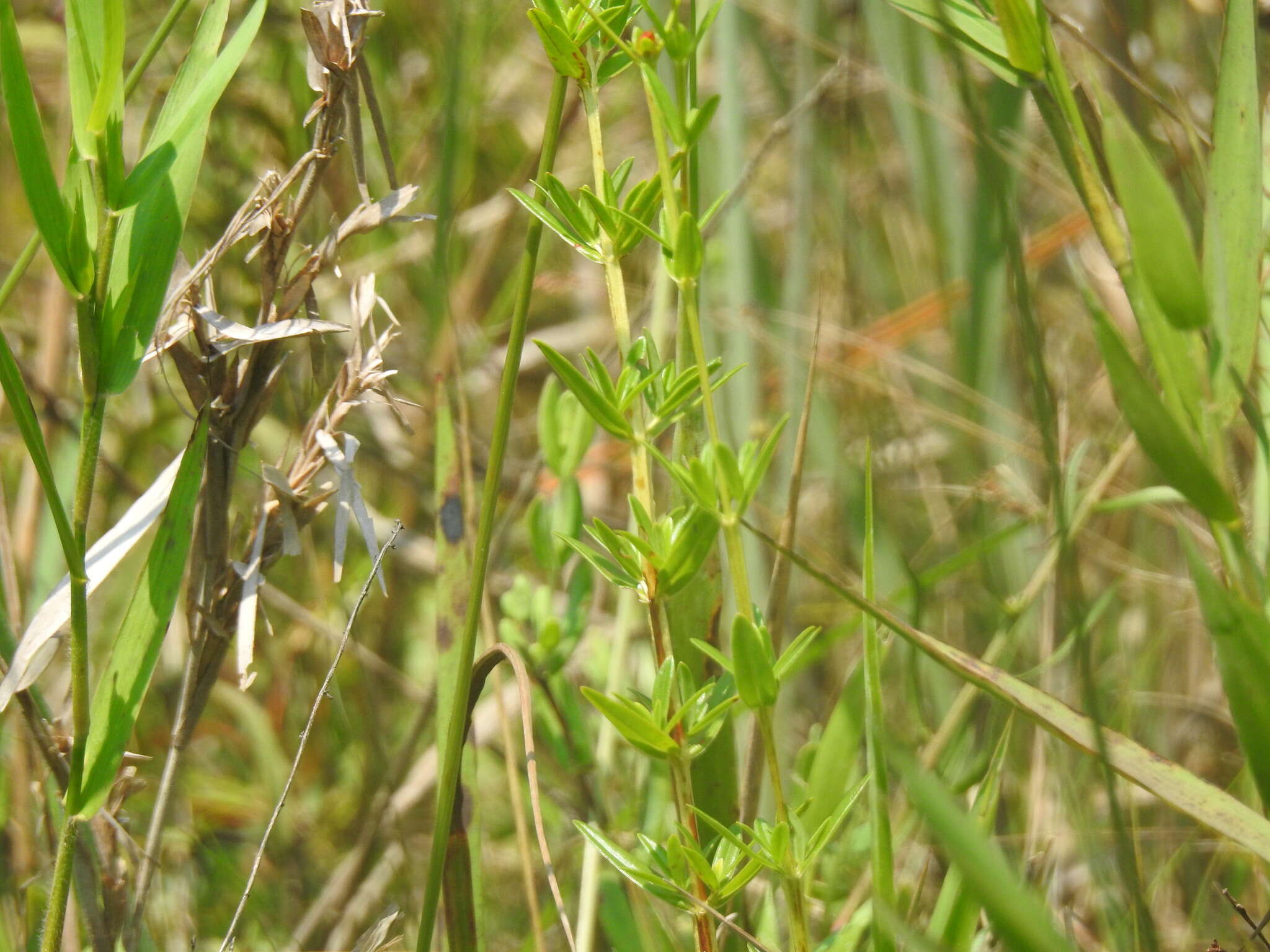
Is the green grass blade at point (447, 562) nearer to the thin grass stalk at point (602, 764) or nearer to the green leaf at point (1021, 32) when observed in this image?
the thin grass stalk at point (602, 764)

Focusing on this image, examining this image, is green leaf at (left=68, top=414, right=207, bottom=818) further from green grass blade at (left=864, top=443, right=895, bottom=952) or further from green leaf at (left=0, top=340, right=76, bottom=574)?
green grass blade at (left=864, top=443, right=895, bottom=952)

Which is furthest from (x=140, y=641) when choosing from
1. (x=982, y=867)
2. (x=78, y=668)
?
(x=982, y=867)

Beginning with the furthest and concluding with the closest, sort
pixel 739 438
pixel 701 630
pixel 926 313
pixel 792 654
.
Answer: pixel 926 313, pixel 739 438, pixel 701 630, pixel 792 654

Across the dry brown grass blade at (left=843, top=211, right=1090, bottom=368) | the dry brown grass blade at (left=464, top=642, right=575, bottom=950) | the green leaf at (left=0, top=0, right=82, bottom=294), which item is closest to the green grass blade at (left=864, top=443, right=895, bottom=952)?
the dry brown grass blade at (left=464, top=642, right=575, bottom=950)

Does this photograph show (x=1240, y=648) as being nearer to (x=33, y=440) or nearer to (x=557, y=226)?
(x=557, y=226)

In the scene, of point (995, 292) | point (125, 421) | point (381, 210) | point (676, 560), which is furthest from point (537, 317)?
point (676, 560)

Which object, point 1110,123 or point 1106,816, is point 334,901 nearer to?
point 1106,816

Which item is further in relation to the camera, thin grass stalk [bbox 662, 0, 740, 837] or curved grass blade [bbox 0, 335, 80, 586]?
thin grass stalk [bbox 662, 0, 740, 837]
